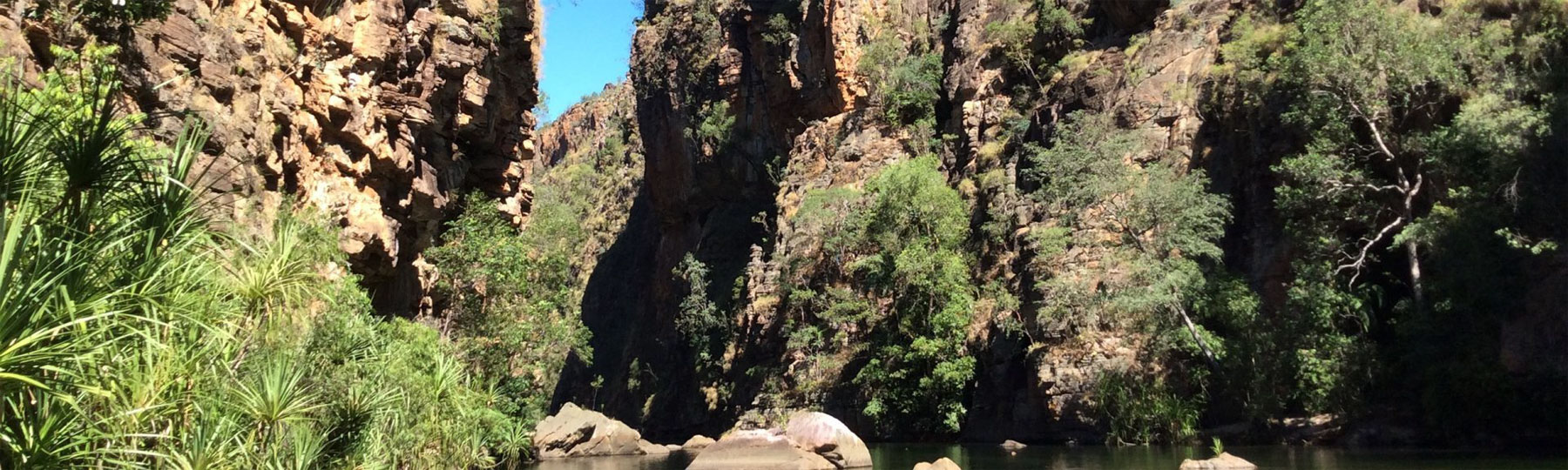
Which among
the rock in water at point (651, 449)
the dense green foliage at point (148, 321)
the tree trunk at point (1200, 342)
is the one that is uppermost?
the tree trunk at point (1200, 342)

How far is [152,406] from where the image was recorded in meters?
8.73

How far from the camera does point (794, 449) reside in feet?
89.6

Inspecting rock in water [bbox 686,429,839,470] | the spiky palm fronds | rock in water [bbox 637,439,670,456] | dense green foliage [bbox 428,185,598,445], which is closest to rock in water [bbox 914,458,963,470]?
rock in water [bbox 686,429,839,470]

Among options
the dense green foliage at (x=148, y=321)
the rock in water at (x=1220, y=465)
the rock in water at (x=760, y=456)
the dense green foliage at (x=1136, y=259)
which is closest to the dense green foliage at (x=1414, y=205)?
the dense green foliage at (x=1136, y=259)

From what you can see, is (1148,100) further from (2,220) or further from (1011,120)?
(2,220)

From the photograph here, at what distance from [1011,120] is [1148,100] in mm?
8229

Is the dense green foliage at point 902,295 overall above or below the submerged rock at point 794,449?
above

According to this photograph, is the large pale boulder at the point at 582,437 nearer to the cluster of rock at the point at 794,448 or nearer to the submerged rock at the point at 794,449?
the cluster of rock at the point at 794,448

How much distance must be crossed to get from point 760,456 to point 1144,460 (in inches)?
375

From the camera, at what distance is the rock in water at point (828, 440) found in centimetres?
2859

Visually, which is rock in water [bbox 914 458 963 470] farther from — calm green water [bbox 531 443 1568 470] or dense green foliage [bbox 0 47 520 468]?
dense green foliage [bbox 0 47 520 468]

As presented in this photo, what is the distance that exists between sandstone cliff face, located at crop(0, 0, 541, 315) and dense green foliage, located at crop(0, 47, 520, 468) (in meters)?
2.12

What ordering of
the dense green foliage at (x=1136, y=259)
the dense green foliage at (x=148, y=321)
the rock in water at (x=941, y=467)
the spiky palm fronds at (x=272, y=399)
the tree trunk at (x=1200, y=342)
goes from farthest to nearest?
the dense green foliage at (x=1136, y=259) < the tree trunk at (x=1200, y=342) < the rock in water at (x=941, y=467) < the spiky palm fronds at (x=272, y=399) < the dense green foliage at (x=148, y=321)

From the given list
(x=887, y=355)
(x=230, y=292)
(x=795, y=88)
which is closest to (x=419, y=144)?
(x=230, y=292)
